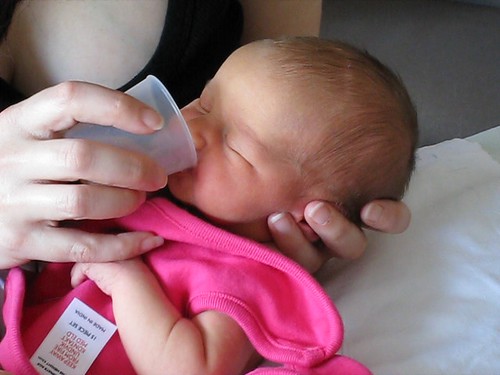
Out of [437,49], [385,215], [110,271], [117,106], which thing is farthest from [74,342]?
[437,49]

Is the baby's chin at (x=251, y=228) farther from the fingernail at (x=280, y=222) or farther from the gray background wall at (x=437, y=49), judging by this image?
the gray background wall at (x=437, y=49)

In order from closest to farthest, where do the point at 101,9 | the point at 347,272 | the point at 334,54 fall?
the point at 334,54, the point at 347,272, the point at 101,9

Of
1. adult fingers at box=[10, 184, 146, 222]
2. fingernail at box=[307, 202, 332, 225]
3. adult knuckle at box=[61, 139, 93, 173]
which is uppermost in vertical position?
adult knuckle at box=[61, 139, 93, 173]

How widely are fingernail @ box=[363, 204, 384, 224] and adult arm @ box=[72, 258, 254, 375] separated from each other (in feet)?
0.74

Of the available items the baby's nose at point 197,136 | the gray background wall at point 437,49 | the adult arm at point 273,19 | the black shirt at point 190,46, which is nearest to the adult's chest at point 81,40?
the black shirt at point 190,46

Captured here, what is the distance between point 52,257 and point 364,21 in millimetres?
1931

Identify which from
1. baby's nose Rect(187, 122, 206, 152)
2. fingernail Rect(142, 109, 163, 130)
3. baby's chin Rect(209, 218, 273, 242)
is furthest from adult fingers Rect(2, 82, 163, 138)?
baby's chin Rect(209, 218, 273, 242)

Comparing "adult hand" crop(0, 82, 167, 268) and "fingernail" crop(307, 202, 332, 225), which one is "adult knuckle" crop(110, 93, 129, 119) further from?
"fingernail" crop(307, 202, 332, 225)

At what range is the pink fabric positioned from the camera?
2.58 feet

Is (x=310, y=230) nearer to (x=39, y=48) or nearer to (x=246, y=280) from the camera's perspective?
(x=246, y=280)

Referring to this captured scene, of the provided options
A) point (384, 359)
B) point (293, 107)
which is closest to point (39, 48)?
point (293, 107)

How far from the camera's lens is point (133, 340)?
79cm

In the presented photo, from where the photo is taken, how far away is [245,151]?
846mm

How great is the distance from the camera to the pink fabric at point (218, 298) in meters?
0.79
